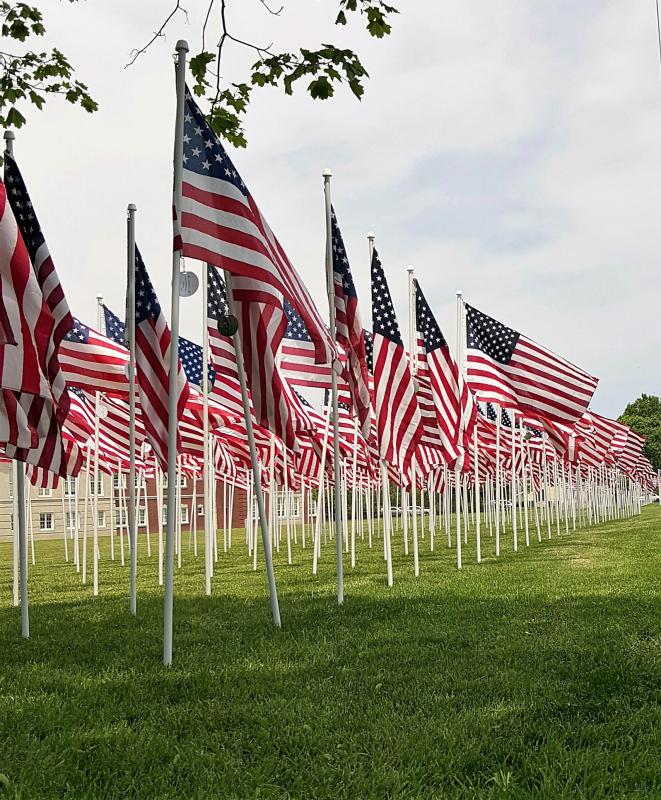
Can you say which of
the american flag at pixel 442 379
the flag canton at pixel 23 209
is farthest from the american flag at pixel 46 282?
the american flag at pixel 442 379

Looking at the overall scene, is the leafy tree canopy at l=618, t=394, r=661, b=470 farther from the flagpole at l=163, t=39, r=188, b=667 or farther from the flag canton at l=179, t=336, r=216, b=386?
the flagpole at l=163, t=39, r=188, b=667

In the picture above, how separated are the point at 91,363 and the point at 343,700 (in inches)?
311

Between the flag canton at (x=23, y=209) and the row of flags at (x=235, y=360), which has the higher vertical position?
the flag canton at (x=23, y=209)

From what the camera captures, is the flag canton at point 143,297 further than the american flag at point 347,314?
No

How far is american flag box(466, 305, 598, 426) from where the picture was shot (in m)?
18.7

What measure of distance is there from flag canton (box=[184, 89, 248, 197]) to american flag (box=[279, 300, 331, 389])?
563 cm

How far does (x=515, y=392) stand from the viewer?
18875 mm

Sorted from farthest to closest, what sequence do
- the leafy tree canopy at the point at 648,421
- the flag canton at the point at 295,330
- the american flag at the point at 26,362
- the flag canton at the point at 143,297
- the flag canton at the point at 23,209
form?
the leafy tree canopy at the point at 648,421 → the flag canton at the point at 295,330 → the flag canton at the point at 143,297 → the flag canton at the point at 23,209 → the american flag at the point at 26,362

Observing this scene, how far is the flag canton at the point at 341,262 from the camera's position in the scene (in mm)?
13078

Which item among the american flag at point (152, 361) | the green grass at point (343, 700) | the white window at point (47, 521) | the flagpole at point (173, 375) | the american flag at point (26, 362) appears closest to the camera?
the green grass at point (343, 700)

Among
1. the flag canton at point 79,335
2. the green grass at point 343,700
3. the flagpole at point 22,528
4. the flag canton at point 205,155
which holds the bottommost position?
the green grass at point 343,700

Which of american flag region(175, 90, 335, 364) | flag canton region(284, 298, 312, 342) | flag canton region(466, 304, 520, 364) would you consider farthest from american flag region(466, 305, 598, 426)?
american flag region(175, 90, 335, 364)

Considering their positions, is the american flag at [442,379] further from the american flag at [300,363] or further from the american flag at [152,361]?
the american flag at [152,361]

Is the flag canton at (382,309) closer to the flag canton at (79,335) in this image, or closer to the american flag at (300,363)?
the american flag at (300,363)
